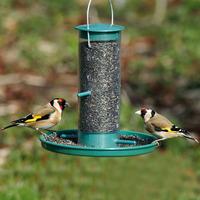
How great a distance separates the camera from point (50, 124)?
23.2ft

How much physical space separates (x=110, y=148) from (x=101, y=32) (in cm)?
101

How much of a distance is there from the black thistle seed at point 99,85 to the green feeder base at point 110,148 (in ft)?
0.58

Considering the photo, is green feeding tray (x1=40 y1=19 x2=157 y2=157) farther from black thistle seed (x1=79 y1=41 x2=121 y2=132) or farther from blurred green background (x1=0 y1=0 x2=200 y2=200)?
blurred green background (x1=0 y1=0 x2=200 y2=200)

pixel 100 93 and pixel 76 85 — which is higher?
pixel 100 93

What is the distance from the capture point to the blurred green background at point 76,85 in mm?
9734

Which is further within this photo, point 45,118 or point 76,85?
point 76,85

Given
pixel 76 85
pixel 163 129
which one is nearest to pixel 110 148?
pixel 163 129

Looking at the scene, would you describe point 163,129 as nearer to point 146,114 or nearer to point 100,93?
point 146,114

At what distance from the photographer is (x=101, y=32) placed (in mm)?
6664

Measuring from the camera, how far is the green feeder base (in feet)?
20.2

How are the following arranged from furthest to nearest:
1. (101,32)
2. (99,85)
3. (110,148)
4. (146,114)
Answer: (146,114), (99,85), (101,32), (110,148)

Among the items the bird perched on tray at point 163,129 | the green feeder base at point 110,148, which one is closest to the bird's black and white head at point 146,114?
the bird perched on tray at point 163,129

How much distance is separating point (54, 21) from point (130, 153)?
1154 centimetres

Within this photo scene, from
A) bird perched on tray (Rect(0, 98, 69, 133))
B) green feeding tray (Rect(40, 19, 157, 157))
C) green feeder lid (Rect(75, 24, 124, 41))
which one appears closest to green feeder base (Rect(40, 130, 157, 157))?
green feeding tray (Rect(40, 19, 157, 157))
